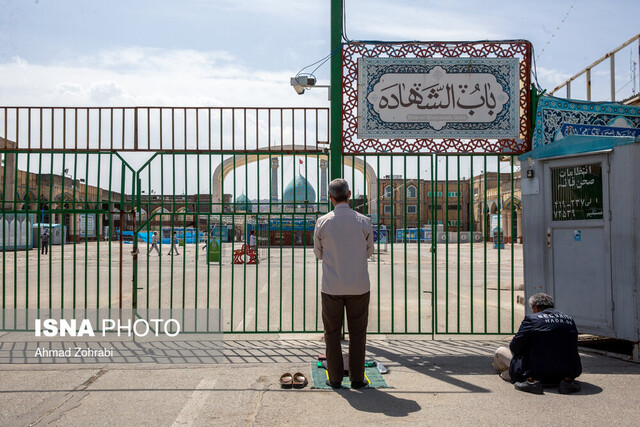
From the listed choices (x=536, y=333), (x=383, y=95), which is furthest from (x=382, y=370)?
(x=383, y=95)

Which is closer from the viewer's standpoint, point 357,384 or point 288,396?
point 288,396

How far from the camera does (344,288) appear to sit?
177 inches

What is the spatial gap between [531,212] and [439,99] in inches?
68.3

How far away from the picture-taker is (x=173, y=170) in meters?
6.82

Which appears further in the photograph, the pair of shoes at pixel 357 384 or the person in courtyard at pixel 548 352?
the pair of shoes at pixel 357 384

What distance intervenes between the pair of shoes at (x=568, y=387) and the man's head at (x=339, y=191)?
7.63 ft

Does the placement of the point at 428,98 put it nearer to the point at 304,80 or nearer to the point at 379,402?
the point at 304,80

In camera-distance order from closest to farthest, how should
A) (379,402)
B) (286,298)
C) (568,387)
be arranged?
(379,402)
(568,387)
(286,298)

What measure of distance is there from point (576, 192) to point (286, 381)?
3.75 metres

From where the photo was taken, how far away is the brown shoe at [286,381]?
15.1 feet

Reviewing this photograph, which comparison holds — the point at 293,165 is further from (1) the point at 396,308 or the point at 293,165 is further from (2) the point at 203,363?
(1) the point at 396,308

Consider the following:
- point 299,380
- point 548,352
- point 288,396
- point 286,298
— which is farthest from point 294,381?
point 286,298

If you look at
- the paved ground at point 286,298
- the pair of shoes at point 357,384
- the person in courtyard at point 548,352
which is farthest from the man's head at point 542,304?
the pair of shoes at point 357,384

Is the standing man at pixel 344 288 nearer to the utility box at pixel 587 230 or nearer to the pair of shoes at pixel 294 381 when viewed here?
the pair of shoes at pixel 294 381
